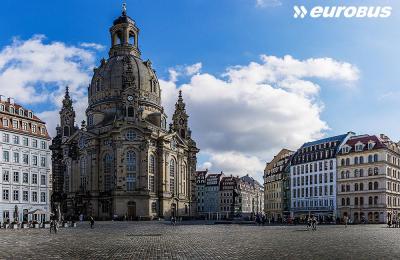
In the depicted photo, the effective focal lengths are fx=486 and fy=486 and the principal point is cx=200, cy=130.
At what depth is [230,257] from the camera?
2394cm

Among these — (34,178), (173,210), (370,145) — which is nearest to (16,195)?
(34,178)

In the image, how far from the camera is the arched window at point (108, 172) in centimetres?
11181

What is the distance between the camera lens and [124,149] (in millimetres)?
109562

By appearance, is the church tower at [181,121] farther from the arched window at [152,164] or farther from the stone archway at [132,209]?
the stone archway at [132,209]

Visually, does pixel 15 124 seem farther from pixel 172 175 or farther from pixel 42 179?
pixel 172 175

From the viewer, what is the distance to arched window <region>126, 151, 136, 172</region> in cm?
10981

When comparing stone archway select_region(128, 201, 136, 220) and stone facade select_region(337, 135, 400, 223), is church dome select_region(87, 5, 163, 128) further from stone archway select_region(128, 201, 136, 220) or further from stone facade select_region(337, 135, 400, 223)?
stone facade select_region(337, 135, 400, 223)

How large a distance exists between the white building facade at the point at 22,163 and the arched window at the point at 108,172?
1988 cm

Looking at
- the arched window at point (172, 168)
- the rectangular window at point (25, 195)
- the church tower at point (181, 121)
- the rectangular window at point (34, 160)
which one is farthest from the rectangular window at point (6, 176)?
the church tower at point (181, 121)

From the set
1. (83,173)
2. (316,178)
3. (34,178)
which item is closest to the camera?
(34,178)

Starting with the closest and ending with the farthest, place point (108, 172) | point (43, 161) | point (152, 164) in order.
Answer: point (43, 161), point (108, 172), point (152, 164)

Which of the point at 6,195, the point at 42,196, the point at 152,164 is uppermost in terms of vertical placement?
the point at 152,164

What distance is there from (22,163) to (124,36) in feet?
185

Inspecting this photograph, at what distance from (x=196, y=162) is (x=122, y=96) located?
30681 millimetres
